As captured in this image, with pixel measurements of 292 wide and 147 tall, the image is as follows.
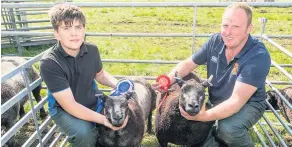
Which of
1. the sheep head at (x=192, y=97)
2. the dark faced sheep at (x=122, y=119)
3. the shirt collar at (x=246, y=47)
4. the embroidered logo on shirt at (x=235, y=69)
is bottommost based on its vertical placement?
the dark faced sheep at (x=122, y=119)

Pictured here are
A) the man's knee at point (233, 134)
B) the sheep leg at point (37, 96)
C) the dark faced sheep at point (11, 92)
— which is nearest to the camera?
the man's knee at point (233, 134)

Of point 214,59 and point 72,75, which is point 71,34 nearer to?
point 72,75

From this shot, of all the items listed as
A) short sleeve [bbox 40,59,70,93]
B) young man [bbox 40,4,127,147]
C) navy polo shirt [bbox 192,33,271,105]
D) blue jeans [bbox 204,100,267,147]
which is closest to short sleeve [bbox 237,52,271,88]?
navy polo shirt [bbox 192,33,271,105]

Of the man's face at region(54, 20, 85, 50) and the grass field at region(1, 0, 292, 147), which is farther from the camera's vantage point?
the grass field at region(1, 0, 292, 147)

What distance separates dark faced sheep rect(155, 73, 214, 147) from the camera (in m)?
3.87

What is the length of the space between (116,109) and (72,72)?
2.27 feet

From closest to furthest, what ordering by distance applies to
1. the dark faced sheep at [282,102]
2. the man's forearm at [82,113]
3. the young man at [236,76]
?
the man's forearm at [82,113]
the young man at [236,76]
the dark faced sheep at [282,102]

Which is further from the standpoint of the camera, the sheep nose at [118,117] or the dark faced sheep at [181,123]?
the dark faced sheep at [181,123]

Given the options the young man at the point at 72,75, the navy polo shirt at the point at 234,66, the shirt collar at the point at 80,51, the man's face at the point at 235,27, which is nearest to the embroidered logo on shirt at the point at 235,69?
the navy polo shirt at the point at 234,66

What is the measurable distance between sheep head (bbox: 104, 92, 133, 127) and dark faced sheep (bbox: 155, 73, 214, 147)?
0.71 metres

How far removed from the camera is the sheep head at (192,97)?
359 centimetres

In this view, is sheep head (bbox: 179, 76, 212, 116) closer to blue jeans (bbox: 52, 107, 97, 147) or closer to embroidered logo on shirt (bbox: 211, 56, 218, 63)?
embroidered logo on shirt (bbox: 211, 56, 218, 63)

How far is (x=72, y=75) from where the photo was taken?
142 inches

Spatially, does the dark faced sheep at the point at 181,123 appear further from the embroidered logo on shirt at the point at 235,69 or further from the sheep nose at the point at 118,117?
the sheep nose at the point at 118,117
